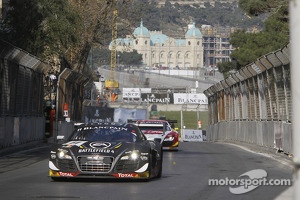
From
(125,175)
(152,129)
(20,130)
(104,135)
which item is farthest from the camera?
(152,129)

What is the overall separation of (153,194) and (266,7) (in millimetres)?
30651

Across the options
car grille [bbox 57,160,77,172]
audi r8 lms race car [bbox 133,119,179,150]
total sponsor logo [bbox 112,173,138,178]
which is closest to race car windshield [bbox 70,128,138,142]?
total sponsor logo [bbox 112,173,138,178]

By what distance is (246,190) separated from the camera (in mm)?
12672

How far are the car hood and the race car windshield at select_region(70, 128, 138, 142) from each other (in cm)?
47

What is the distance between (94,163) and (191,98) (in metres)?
107

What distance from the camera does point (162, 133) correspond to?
30.8 m

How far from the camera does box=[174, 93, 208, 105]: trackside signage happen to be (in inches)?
4528

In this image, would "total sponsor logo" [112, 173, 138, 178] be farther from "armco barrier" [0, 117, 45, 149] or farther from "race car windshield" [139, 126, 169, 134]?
"race car windshield" [139, 126, 169, 134]

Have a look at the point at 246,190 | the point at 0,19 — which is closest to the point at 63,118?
the point at 0,19

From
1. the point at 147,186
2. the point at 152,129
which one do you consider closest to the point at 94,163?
the point at 147,186

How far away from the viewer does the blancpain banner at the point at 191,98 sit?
115 m

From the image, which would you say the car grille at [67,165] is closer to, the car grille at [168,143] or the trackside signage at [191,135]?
the car grille at [168,143]

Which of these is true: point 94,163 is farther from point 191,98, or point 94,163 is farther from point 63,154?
point 191,98

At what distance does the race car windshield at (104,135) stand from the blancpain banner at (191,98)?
9924cm
